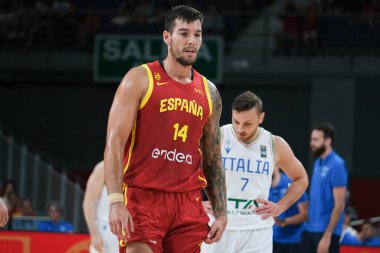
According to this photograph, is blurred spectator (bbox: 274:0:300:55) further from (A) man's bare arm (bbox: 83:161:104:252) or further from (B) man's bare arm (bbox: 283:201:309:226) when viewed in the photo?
(A) man's bare arm (bbox: 83:161:104:252)

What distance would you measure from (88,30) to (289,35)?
5031 millimetres

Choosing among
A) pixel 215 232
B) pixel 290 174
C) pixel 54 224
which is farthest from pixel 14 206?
pixel 215 232

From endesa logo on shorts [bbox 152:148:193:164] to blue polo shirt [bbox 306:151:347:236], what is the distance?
4.28m

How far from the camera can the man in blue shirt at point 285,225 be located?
936 centimetres

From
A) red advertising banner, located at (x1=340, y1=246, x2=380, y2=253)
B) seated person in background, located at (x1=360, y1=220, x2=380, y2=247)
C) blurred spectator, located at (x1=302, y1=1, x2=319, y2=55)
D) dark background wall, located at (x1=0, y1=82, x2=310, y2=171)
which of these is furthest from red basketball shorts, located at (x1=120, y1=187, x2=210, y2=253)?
dark background wall, located at (x1=0, y1=82, x2=310, y2=171)

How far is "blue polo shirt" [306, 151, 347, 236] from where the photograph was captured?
349 inches

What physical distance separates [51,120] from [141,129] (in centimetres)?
1889

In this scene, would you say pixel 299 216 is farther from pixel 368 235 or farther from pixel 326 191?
pixel 368 235

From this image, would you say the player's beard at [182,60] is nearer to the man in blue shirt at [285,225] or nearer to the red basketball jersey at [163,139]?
the red basketball jersey at [163,139]

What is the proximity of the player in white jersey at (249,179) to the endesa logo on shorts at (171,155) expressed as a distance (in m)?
2.16

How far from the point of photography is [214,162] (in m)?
5.25

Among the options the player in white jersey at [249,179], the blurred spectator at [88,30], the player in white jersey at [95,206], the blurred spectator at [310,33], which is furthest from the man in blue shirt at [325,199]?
the blurred spectator at [88,30]

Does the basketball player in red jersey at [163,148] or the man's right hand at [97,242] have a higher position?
the basketball player in red jersey at [163,148]

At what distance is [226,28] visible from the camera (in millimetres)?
20828
